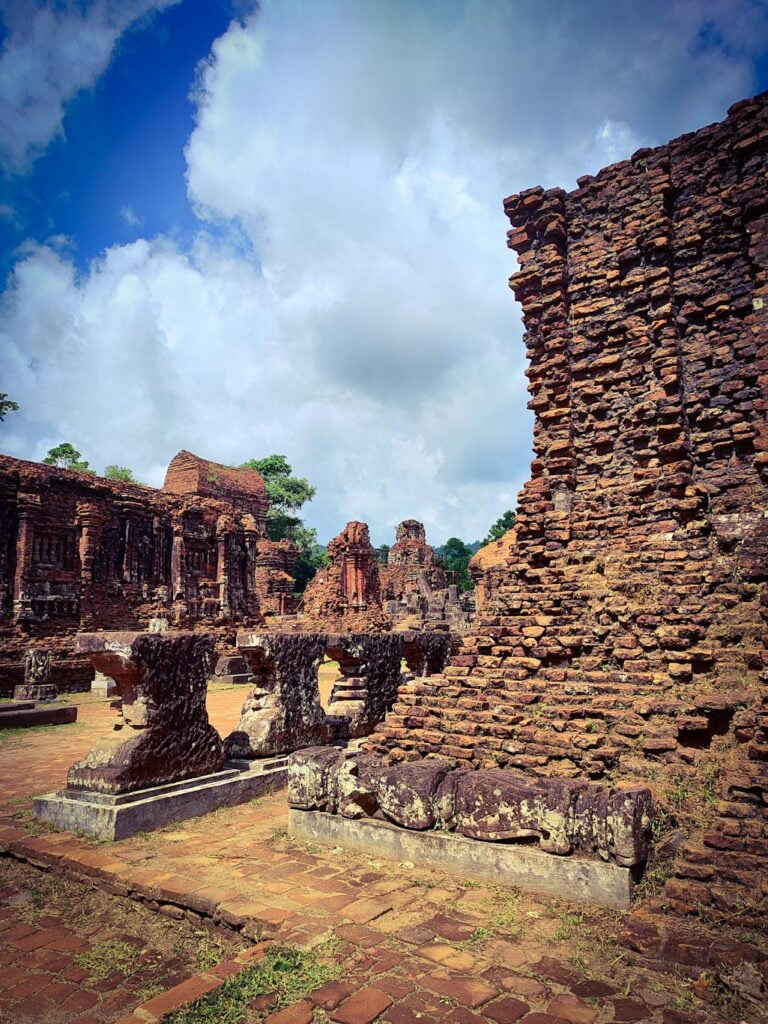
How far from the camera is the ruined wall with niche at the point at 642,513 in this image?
4941mm

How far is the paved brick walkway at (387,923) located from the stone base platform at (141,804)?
0.15 m

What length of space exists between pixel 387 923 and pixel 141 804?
9.09 feet

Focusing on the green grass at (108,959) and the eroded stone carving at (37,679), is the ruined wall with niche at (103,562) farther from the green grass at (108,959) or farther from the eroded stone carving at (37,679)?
the green grass at (108,959)

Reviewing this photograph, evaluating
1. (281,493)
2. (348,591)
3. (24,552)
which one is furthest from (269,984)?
(281,493)

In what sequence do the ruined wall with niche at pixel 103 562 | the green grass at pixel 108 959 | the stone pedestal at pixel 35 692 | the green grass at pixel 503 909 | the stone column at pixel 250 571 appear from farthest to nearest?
the stone column at pixel 250 571 → the ruined wall with niche at pixel 103 562 → the stone pedestal at pixel 35 692 → the green grass at pixel 503 909 → the green grass at pixel 108 959

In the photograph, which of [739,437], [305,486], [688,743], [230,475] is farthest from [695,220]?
[305,486]

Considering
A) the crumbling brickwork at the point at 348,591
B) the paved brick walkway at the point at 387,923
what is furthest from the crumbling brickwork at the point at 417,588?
the paved brick walkway at the point at 387,923

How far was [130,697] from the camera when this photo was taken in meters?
6.09

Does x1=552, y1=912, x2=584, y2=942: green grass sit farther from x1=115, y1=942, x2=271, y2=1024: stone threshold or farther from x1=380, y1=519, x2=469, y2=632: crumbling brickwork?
x1=380, y1=519, x2=469, y2=632: crumbling brickwork

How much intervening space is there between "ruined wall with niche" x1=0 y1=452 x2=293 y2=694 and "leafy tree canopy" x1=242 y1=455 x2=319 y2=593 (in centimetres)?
2143

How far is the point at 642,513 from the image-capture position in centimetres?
717

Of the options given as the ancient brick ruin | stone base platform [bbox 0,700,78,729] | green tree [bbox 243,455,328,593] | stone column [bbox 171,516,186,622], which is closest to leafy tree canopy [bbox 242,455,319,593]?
green tree [bbox 243,455,328,593]

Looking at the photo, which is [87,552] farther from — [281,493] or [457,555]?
[457,555]

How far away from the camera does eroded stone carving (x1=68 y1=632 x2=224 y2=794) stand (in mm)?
5754
